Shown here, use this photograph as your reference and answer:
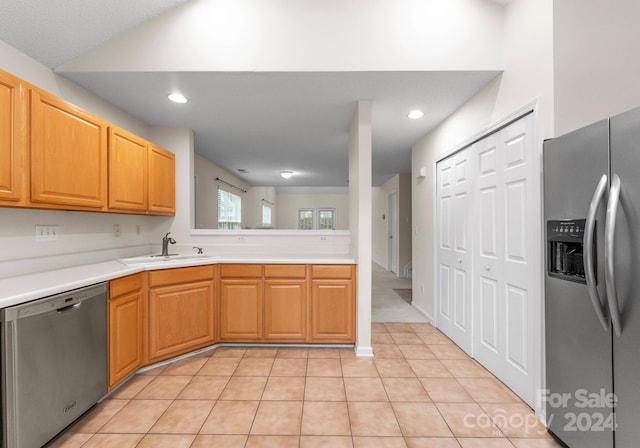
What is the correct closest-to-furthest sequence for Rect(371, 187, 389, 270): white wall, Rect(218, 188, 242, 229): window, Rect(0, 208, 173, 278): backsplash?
Rect(0, 208, 173, 278): backsplash < Rect(218, 188, 242, 229): window < Rect(371, 187, 389, 270): white wall

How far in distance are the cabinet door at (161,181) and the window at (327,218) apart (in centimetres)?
795

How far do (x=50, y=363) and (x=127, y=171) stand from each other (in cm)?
156

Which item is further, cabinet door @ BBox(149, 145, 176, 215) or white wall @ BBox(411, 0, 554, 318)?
cabinet door @ BBox(149, 145, 176, 215)

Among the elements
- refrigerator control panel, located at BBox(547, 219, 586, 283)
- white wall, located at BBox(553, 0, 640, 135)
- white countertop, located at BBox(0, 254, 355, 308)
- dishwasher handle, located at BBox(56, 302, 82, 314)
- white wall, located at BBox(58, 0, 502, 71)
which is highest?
white wall, located at BBox(58, 0, 502, 71)

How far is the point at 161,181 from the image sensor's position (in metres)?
3.03

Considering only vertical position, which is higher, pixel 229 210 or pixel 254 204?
pixel 254 204

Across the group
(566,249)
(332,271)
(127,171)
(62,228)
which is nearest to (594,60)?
(566,249)

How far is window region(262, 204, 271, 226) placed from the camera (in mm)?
9058

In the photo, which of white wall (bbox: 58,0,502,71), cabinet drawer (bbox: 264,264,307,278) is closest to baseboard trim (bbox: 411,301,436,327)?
cabinet drawer (bbox: 264,264,307,278)

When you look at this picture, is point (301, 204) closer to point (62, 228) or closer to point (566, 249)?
point (62, 228)

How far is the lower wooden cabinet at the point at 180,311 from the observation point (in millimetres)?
2428

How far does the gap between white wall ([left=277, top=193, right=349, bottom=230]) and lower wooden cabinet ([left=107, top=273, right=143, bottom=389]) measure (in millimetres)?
8680

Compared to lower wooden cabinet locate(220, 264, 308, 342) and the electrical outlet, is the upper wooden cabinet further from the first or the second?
lower wooden cabinet locate(220, 264, 308, 342)

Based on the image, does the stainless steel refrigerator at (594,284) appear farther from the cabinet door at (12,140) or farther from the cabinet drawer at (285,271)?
the cabinet door at (12,140)
